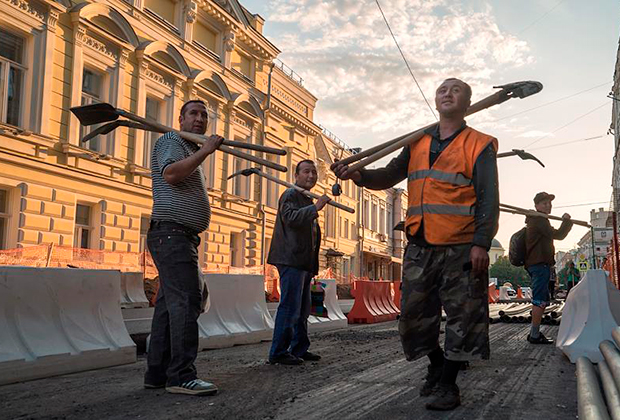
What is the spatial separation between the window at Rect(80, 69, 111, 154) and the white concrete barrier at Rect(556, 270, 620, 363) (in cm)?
1542

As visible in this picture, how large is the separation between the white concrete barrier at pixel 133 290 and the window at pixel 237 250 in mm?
12092

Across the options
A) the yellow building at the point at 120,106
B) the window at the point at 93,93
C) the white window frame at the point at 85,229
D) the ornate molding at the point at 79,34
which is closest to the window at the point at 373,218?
the yellow building at the point at 120,106

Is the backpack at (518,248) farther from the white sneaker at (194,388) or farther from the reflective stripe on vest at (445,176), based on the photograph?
the white sneaker at (194,388)

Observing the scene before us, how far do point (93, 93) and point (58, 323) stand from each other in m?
14.8

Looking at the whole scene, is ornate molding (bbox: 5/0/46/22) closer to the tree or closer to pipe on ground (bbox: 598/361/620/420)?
pipe on ground (bbox: 598/361/620/420)

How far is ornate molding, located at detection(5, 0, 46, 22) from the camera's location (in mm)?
15010

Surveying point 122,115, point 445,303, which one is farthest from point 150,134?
point 445,303

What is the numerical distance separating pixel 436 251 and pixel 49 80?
50.6 ft

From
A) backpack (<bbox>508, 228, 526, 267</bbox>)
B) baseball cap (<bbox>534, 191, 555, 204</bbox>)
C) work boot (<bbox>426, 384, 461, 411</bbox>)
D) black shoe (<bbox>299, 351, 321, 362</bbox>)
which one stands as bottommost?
black shoe (<bbox>299, 351, 321, 362</bbox>)

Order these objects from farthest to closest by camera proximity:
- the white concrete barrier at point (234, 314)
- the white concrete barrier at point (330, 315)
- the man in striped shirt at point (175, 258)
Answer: the white concrete barrier at point (330, 315), the white concrete barrier at point (234, 314), the man in striped shirt at point (175, 258)

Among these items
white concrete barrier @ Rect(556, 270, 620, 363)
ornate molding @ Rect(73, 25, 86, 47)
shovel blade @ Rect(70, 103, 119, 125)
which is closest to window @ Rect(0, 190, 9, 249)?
ornate molding @ Rect(73, 25, 86, 47)

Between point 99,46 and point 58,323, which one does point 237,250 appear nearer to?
point 99,46

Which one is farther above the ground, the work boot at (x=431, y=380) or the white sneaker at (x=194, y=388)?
the work boot at (x=431, y=380)

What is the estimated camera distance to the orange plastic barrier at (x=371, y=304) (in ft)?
43.6
